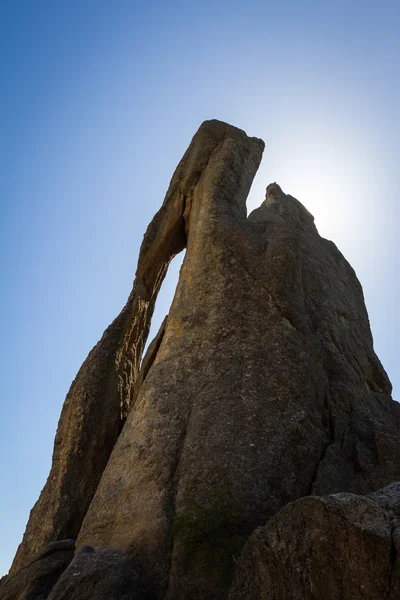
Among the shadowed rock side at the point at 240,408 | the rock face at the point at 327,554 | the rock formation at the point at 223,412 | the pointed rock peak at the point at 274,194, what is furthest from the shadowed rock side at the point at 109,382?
the rock face at the point at 327,554

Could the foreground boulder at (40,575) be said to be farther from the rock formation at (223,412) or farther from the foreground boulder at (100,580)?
the foreground boulder at (100,580)

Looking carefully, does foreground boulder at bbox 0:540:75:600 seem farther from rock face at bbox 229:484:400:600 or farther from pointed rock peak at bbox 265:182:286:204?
pointed rock peak at bbox 265:182:286:204

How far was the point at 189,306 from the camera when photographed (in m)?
12.9

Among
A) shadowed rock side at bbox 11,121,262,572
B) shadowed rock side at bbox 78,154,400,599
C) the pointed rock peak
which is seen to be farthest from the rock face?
the pointed rock peak

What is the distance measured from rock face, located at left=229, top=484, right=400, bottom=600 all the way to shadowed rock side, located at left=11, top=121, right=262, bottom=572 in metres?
6.91

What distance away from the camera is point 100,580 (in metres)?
7.92

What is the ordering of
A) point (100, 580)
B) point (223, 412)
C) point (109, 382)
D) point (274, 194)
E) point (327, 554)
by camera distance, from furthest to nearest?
point (274, 194) → point (109, 382) → point (223, 412) → point (100, 580) → point (327, 554)

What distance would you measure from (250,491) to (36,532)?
6219 millimetres

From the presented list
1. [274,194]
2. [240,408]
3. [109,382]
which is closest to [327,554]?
[240,408]

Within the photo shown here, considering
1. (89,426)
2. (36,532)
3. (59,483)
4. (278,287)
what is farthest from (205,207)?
(36,532)

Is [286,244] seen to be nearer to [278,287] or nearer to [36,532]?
[278,287]

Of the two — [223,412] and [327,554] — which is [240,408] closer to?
[223,412]

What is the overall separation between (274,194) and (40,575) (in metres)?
14.2

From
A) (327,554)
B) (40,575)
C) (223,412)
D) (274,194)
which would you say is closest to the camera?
(327,554)
